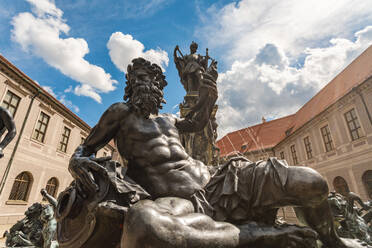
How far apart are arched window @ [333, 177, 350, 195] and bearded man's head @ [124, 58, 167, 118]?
17.2 metres

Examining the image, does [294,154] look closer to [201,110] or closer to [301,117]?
[301,117]

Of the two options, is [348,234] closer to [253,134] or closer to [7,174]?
[7,174]

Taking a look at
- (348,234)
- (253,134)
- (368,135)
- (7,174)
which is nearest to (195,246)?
(348,234)

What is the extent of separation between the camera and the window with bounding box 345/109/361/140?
1391cm

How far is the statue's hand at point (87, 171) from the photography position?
4.08 feet

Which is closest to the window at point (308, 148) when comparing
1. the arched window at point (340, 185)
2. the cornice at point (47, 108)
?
the arched window at point (340, 185)

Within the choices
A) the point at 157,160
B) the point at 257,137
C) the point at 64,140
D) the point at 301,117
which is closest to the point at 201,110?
the point at 157,160

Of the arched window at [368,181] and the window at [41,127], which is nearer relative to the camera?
the arched window at [368,181]

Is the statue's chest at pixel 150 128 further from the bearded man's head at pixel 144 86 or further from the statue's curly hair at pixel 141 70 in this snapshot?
the statue's curly hair at pixel 141 70

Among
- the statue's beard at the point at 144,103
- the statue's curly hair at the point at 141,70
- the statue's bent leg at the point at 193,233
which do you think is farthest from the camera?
the statue's curly hair at the point at 141,70

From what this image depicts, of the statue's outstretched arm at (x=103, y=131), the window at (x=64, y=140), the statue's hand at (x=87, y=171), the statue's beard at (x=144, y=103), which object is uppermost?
the window at (x=64, y=140)

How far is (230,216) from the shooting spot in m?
1.36

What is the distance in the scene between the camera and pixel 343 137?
1499 cm

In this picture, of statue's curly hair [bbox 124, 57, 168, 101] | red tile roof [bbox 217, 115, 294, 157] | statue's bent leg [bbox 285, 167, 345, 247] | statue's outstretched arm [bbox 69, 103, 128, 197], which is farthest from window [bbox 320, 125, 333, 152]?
statue's outstretched arm [bbox 69, 103, 128, 197]
